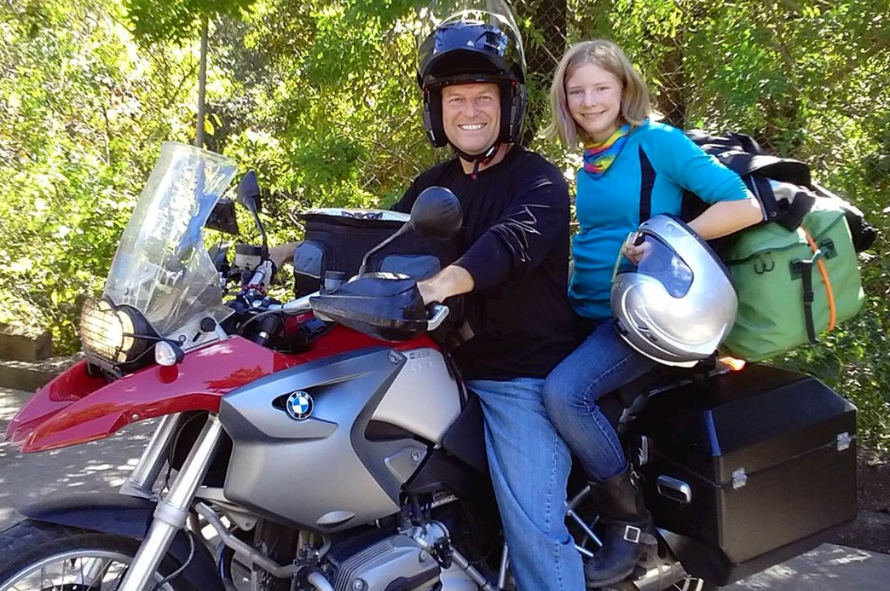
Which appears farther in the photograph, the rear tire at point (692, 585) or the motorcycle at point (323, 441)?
the rear tire at point (692, 585)

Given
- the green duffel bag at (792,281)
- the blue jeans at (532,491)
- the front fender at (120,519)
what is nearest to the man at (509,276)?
the blue jeans at (532,491)

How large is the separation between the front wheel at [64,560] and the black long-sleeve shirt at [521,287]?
3.40 ft

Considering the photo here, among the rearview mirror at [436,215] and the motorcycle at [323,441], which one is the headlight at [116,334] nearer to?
the motorcycle at [323,441]

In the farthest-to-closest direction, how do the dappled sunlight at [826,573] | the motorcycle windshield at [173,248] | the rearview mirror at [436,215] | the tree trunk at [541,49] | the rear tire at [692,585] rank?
the tree trunk at [541,49], the dappled sunlight at [826,573], the rear tire at [692,585], the motorcycle windshield at [173,248], the rearview mirror at [436,215]

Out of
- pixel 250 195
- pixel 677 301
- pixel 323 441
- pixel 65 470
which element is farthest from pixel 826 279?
pixel 65 470

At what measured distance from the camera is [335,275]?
7.63 feet

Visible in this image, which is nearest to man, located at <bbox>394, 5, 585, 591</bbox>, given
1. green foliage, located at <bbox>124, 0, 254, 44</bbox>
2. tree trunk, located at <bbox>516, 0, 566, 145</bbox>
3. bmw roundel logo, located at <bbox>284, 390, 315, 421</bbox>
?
bmw roundel logo, located at <bbox>284, 390, 315, 421</bbox>

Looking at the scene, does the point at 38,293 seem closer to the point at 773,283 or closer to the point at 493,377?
the point at 493,377

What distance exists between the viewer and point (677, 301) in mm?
2262

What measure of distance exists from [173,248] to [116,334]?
28 centimetres

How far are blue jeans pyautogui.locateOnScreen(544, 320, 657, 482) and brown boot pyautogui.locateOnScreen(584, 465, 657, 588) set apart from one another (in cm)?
5

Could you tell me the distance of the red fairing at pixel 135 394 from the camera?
1.96 meters

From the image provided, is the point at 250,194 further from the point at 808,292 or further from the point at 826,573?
the point at 826,573

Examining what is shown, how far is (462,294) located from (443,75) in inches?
29.5
